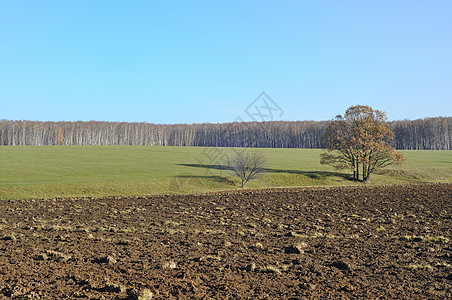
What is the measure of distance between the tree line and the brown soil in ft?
376

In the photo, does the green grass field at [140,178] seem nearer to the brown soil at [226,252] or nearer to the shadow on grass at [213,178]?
the shadow on grass at [213,178]

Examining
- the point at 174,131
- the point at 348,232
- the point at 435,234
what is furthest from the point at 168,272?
the point at 174,131

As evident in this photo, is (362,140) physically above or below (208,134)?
below

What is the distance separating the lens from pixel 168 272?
11.0 m

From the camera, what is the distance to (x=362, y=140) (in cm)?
4928

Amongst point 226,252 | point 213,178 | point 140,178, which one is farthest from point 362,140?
point 226,252

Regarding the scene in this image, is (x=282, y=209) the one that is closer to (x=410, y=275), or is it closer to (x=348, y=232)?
(x=348, y=232)

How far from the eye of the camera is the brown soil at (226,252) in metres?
9.68

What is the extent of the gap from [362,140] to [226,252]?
40297 mm

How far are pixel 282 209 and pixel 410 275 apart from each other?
14833 mm

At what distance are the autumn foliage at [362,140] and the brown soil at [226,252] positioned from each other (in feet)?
74.9

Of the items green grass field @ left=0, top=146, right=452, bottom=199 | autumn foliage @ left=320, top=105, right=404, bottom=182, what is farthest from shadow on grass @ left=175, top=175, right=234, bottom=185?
autumn foliage @ left=320, top=105, right=404, bottom=182

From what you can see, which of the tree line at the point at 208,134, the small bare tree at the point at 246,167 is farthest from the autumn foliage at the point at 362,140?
the tree line at the point at 208,134

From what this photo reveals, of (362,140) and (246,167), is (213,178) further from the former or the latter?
(362,140)
